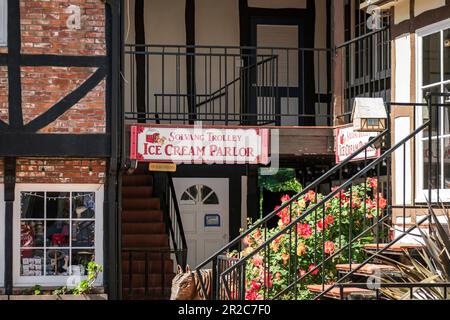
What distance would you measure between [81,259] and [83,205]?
0.73m

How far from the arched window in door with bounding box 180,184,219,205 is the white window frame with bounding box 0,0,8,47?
5.99 meters

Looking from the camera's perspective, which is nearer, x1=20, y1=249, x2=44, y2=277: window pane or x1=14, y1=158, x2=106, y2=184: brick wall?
x1=14, y1=158, x2=106, y2=184: brick wall

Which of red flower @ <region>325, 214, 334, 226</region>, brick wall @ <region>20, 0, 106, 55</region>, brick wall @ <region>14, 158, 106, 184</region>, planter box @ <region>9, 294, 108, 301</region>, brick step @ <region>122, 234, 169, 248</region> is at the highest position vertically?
brick wall @ <region>20, 0, 106, 55</region>

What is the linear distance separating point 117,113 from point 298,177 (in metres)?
6.52

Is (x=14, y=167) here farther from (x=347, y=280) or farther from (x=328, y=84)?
(x=328, y=84)

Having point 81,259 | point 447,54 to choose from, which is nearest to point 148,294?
point 81,259

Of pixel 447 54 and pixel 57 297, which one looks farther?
pixel 57 297

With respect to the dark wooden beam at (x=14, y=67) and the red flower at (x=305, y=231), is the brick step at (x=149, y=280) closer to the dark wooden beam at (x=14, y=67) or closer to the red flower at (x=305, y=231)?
the dark wooden beam at (x=14, y=67)

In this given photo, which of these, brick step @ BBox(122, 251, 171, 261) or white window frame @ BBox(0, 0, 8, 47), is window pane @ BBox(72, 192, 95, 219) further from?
white window frame @ BBox(0, 0, 8, 47)

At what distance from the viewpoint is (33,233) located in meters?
14.9

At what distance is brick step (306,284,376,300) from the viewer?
10.1 m

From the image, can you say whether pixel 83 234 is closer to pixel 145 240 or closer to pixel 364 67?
pixel 145 240

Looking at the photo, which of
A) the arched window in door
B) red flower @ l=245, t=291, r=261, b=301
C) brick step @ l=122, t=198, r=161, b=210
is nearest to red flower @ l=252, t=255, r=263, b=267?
red flower @ l=245, t=291, r=261, b=301
